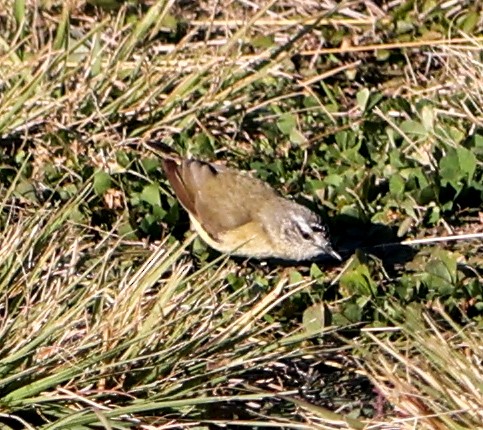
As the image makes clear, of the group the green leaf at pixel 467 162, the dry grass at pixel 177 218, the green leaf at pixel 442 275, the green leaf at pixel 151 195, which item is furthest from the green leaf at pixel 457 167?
the green leaf at pixel 151 195

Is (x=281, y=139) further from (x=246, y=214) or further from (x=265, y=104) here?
(x=246, y=214)

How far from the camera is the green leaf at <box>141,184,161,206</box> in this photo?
624 cm

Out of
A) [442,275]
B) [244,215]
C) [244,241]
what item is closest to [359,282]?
[442,275]

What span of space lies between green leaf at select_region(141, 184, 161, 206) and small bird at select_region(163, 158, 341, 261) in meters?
0.12

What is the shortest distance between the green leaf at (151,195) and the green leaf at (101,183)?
6.7 inches

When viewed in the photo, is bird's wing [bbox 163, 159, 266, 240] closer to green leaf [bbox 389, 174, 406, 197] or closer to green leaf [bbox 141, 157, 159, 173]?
green leaf [bbox 141, 157, 159, 173]

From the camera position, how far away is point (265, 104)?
695cm

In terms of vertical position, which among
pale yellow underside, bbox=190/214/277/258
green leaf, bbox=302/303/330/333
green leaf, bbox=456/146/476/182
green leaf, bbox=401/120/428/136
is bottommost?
pale yellow underside, bbox=190/214/277/258

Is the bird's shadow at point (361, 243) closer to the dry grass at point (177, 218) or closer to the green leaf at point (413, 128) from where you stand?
the dry grass at point (177, 218)

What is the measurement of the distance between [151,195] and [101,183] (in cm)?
24

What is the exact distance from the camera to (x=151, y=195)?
6.26m

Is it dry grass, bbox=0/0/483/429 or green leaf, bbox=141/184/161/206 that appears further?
green leaf, bbox=141/184/161/206

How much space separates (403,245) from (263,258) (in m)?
0.65

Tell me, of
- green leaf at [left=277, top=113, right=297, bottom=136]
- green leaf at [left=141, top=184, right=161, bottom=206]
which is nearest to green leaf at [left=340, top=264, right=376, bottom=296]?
green leaf at [left=141, top=184, right=161, bottom=206]
